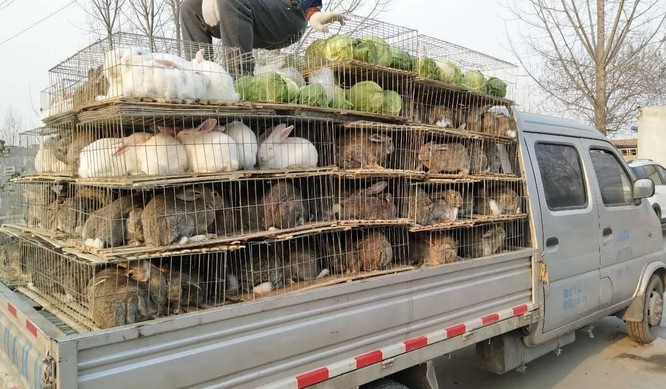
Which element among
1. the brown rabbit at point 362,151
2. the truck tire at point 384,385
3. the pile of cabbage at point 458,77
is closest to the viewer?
the truck tire at point 384,385

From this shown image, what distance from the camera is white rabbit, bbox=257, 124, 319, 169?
116 inches

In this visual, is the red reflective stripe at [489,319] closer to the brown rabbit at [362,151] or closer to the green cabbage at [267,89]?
the brown rabbit at [362,151]

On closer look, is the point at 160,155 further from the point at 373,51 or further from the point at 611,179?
the point at 611,179

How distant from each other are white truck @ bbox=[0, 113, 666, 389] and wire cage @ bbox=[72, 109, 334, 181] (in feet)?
2.41

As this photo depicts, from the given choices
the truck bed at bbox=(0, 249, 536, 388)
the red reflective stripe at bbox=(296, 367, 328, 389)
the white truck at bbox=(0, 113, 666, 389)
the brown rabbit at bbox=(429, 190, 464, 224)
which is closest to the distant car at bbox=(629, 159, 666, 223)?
the white truck at bbox=(0, 113, 666, 389)

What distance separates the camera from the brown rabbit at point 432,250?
3.51 meters

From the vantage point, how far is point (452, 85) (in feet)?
12.7

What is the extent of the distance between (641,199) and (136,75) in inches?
203

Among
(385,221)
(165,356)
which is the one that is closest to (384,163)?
(385,221)

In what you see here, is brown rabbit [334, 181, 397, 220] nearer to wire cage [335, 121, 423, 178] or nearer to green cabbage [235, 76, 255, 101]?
wire cage [335, 121, 423, 178]

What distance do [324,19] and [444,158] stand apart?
4.57 feet

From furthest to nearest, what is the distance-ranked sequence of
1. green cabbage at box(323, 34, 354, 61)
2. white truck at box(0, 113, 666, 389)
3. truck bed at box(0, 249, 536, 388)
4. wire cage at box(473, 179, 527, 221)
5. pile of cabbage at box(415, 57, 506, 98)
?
wire cage at box(473, 179, 527, 221)
pile of cabbage at box(415, 57, 506, 98)
green cabbage at box(323, 34, 354, 61)
white truck at box(0, 113, 666, 389)
truck bed at box(0, 249, 536, 388)

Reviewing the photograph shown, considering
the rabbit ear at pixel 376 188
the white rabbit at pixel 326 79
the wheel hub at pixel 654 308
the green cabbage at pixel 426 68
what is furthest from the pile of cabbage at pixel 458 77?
the wheel hub at pixel 654 308

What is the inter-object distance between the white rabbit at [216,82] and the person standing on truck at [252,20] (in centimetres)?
92
